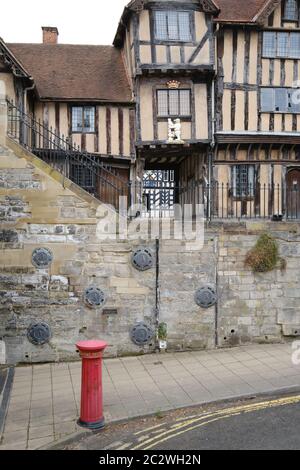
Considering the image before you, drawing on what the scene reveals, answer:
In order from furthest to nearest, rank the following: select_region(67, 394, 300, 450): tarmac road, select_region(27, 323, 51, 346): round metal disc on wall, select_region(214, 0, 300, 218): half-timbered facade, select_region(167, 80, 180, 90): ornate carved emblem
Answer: select_region(214, 0, 300, 218): half-timbered facade < select_region(167, 80, 180, 90): ornate carved emblem < select_region(27, 323, 51, 346): round metal disc on wall < select_region(67, 394, 300, 450): tarmac road

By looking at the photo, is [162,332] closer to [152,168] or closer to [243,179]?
[243,179]

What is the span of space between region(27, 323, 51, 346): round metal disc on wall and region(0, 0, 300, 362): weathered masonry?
3cm

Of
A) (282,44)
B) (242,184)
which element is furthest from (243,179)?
(282,44)

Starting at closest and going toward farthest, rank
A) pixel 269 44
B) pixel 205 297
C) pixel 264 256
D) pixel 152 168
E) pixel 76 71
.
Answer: pixel 205 297, pixel 264 256, pixel 269 44, pixel 76 71, pixel 152 168

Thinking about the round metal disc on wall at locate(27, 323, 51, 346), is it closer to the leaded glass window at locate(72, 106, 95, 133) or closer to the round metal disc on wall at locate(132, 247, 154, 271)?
the round metal disc on wall at locate(132, 247, 154, 271)

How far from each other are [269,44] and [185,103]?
375 cm

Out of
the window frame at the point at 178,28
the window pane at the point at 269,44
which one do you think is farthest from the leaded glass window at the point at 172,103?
the window pane at the point at 269,44

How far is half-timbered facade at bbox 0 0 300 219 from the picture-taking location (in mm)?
14969

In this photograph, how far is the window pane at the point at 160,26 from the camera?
15.0 m

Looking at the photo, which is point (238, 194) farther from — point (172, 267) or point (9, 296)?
point (9, 296)

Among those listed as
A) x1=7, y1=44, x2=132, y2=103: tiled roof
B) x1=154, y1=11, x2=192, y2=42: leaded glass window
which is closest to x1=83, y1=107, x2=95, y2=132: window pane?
x1=7, y1=44, x2=132, y2=103: tiled roof

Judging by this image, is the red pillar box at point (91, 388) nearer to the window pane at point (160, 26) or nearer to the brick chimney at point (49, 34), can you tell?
the window pane at point (160, 26)

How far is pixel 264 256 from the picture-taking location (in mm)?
9727

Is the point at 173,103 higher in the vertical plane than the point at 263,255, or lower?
higher
